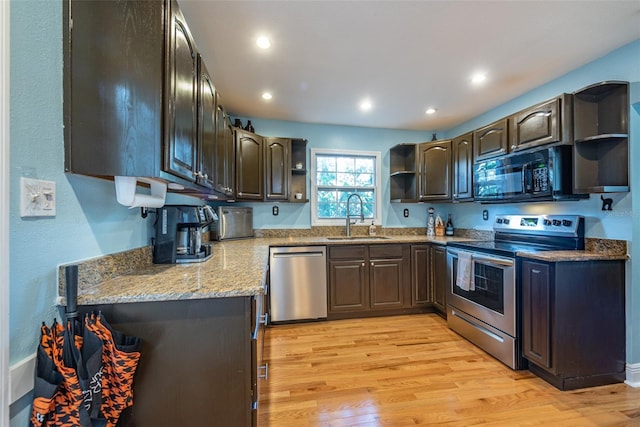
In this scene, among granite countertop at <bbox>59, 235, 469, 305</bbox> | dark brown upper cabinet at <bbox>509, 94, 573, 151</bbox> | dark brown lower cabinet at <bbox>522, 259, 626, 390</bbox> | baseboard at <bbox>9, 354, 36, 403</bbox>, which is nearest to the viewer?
baseboard at <bbox>9, 354, 36, 403</bbox>

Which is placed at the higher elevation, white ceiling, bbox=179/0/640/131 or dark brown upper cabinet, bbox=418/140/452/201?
white ceiling, bbox=179/0/640/131

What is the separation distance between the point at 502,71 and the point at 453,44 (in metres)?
0.74

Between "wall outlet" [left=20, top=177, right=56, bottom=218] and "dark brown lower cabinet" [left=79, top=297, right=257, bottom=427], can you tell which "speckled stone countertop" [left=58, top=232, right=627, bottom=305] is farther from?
"wall outlet" [left=20, top=177, right=56, bottom=218]

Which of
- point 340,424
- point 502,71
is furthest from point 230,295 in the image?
point 502,71

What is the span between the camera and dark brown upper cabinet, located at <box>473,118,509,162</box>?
2613mm

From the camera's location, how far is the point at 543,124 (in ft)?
7.30

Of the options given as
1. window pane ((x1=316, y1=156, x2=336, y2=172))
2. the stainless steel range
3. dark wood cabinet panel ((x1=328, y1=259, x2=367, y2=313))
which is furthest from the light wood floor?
window pane ((x1=316, y1=156, x2=336, y2=172))

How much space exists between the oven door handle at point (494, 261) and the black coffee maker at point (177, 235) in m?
2.35

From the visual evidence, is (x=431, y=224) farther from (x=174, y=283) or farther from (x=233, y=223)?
(x=174, y=283)

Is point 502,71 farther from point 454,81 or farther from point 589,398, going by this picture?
point 589,398

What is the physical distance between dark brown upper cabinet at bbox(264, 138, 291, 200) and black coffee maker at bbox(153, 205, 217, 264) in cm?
155

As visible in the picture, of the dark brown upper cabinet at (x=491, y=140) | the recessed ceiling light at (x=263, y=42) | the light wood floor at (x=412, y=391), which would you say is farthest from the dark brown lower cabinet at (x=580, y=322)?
the recessed ceiling light at (x=263, y=42)

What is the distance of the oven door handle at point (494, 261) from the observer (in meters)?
2.20

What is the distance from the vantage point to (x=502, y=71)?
93.3 inches
